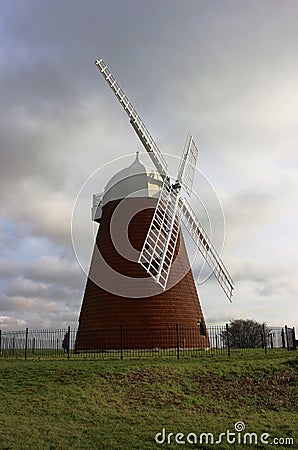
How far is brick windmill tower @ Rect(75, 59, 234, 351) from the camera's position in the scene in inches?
781

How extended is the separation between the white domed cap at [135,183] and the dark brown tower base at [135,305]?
0.31 meters

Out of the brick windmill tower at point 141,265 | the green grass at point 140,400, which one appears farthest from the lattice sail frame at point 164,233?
the green grass at point 140,400

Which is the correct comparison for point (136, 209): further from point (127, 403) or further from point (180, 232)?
point (127, 403)

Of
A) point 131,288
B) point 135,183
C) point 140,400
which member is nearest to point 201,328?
point 131,288

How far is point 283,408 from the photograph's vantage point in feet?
39.9

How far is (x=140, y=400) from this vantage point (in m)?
12.6

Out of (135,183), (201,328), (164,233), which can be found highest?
(135,183)

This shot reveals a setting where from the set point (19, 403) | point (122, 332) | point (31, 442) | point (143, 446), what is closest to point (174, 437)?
point (143, 446)

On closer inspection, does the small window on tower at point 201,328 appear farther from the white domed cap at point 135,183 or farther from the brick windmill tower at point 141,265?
the white domed cap at point 135,183

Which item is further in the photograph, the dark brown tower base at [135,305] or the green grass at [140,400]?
the dark brown tower base at [135,305]

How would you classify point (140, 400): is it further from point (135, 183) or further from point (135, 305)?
point (135, 183)

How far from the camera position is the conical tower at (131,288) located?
65.2ft

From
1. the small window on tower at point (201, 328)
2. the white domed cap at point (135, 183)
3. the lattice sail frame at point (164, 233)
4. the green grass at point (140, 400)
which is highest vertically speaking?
the white domed cap at point (135, 183)

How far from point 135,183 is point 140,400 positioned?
10918 millimetres
